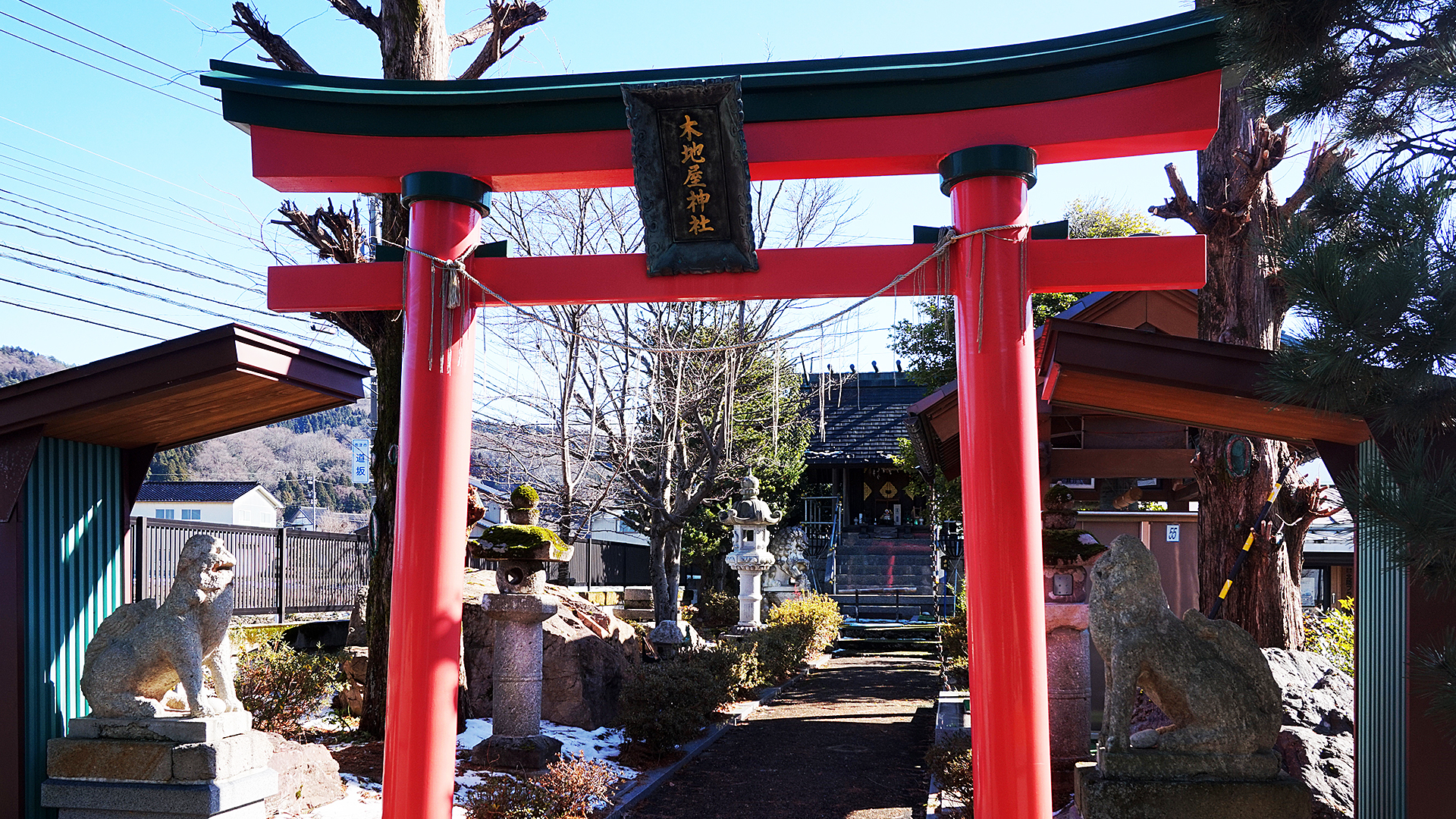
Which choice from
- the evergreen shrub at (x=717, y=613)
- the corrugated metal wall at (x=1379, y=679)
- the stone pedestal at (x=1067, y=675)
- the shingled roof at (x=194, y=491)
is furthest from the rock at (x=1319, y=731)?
the shingled roof at (x=194, y=491)

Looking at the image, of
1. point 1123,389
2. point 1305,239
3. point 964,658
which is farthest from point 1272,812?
point 964,658

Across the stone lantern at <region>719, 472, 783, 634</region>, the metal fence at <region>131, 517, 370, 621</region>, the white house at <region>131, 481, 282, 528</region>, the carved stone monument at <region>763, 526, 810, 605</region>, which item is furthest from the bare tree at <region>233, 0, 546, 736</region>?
the white house at <region>131, 481, 282, 528</region>

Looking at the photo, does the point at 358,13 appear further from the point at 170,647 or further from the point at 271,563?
the point at 271,563

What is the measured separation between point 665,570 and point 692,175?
12033 millimetres

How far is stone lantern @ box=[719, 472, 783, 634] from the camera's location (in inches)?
771

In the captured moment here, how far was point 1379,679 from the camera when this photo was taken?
206 inches

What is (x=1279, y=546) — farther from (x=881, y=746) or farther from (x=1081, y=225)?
(x=1081, y=225)

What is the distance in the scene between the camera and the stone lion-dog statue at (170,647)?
5.97 m

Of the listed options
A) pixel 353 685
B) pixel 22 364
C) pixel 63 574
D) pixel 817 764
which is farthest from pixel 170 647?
pixel 22 364

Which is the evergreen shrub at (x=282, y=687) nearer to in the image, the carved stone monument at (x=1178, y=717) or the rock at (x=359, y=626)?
the rock at (x=359, y=626)

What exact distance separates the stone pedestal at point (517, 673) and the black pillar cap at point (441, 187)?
4.82m

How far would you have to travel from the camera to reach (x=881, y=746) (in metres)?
11.5

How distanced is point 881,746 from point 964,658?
3.54 meters

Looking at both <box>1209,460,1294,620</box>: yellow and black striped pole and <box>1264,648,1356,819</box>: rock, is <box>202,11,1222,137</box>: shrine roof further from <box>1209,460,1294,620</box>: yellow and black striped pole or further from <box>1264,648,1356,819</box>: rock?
<box>1209,460,1294,620</box>: yellow and black striped pole
